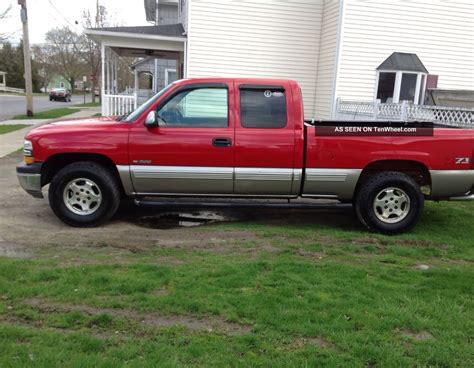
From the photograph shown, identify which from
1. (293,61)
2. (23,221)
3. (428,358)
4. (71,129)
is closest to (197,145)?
(71,129)

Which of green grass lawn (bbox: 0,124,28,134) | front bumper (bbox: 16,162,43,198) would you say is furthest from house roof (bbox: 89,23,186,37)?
front bumper (bbox: 16,162,43,198)

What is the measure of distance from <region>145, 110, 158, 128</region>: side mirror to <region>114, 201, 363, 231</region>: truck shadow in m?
1.13

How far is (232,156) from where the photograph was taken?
5918 millimetres

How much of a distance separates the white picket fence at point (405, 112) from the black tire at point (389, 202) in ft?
15.4

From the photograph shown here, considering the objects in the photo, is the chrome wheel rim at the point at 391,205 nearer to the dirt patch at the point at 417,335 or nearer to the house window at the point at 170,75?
the dirt patch at the point at 417,335

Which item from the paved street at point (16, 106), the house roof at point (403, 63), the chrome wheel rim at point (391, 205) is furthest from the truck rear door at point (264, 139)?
the paved street at point (16, 106)

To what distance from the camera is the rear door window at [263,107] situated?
598 cm

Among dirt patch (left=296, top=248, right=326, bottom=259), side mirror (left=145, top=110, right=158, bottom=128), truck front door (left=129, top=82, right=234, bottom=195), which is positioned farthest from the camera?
truck front door (left=129, top=82, right=234, bottom=195)

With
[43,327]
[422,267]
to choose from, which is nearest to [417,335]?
[422,267]

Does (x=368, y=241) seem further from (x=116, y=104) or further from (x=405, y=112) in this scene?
(x=116, y=104)

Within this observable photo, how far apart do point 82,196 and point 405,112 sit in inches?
349

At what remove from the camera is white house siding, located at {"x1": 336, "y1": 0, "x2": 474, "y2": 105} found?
14852 millimetres

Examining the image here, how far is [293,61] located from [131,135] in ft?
38.5

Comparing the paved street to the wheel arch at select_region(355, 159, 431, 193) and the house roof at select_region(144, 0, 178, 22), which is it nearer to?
the house roof at select_region(144, 0, 178, 22)
